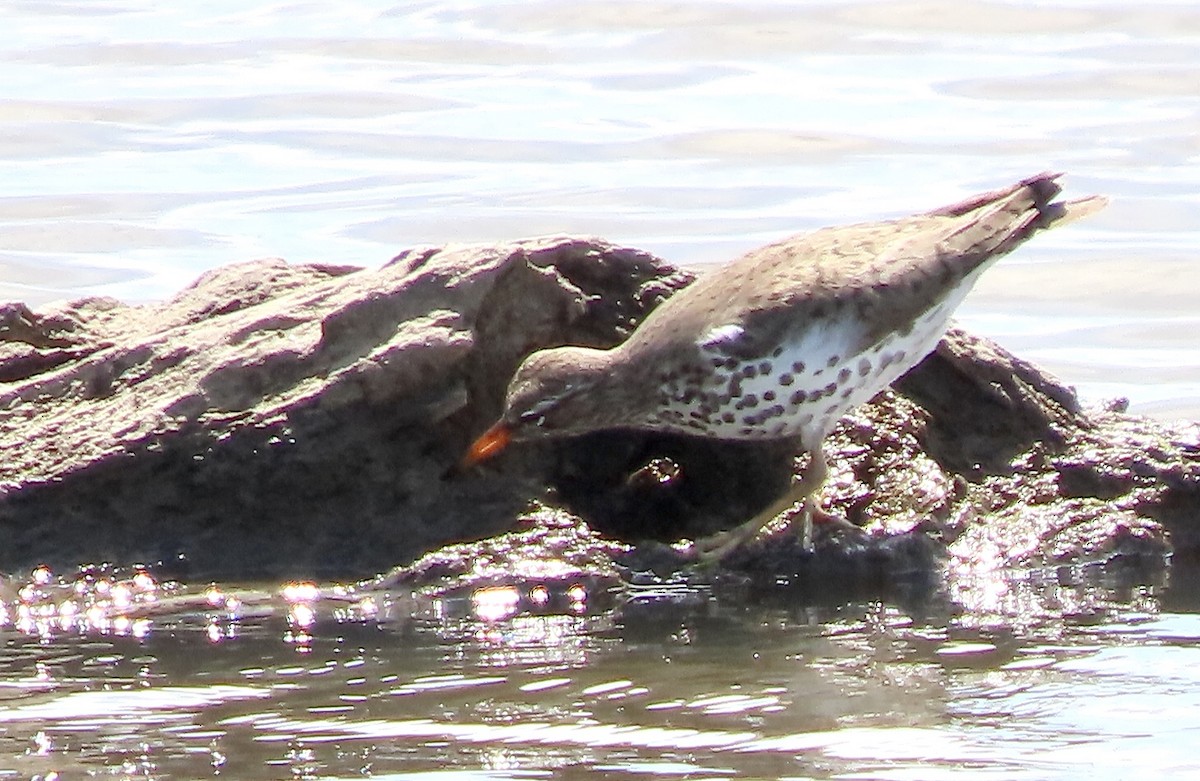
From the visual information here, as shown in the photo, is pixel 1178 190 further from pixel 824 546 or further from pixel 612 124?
pixel 824 546

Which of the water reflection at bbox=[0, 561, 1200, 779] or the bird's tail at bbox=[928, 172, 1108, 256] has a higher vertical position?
the bird's tail at bbox=[928, 172, 1108, 256]

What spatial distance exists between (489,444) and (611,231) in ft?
21.8

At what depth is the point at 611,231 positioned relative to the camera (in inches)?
531

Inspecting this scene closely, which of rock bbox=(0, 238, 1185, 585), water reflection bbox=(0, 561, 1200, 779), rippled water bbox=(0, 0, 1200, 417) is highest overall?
rippled water bbox=(0, 0, 1200, 417)

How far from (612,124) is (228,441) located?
30.0 feet

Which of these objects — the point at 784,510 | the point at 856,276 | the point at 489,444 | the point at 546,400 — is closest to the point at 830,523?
the point at 784,510

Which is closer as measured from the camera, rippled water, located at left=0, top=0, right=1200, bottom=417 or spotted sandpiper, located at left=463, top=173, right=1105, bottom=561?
spotted sandpiper, located at left=463, top=173, right=1105, bottom=561

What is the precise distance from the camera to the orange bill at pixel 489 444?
6973 millimetres

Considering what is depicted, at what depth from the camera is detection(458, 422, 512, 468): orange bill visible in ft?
22.9

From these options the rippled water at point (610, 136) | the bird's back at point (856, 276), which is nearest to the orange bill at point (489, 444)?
the bird's back at point (856, 276)

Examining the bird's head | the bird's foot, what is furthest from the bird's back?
the bird's foot

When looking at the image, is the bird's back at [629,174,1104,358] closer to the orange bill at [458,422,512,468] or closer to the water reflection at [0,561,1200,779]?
the orange bill at [458,422,512,468]

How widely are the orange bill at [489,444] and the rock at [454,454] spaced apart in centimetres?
10

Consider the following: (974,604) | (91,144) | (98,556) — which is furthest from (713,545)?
(91,144)
